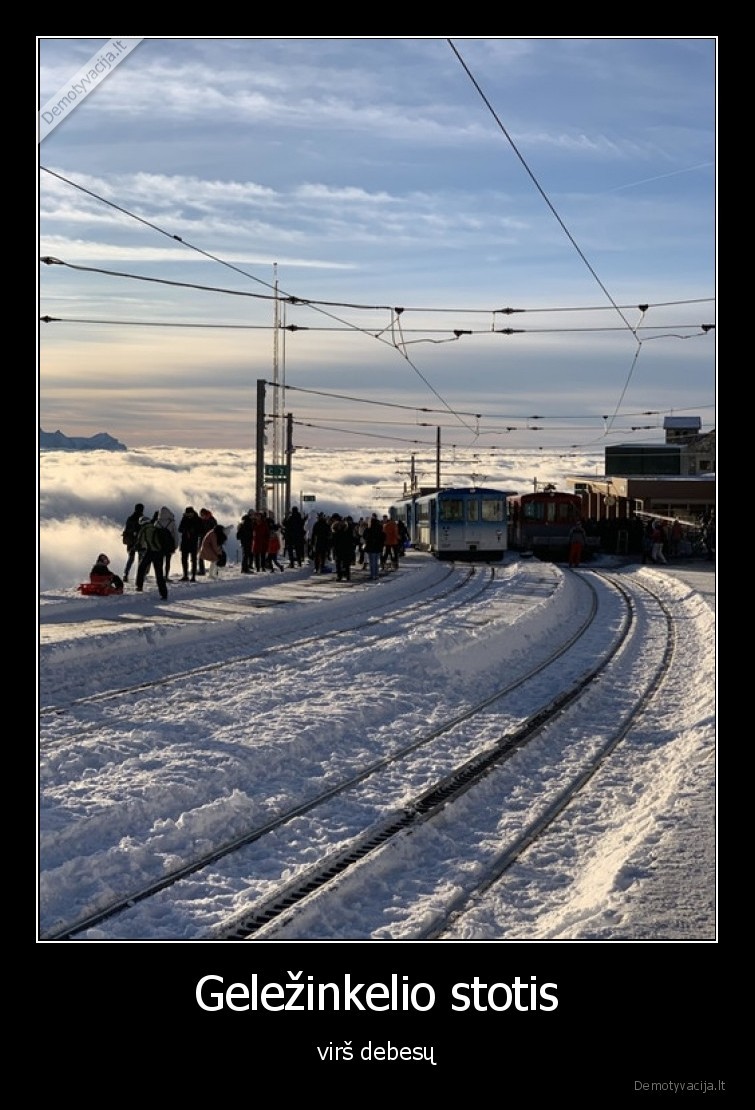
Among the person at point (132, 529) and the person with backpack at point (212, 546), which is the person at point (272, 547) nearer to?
the person with backpack at point (212, 546)

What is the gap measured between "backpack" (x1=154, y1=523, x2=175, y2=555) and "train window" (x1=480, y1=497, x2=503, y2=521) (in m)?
25.3

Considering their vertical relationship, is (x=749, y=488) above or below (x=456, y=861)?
above

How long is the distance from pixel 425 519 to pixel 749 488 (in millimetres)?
46524

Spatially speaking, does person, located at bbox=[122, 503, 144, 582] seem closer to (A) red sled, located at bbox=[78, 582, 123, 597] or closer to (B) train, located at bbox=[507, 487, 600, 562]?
(A) red sled, located at bbox=[78, 582, 123, 597]

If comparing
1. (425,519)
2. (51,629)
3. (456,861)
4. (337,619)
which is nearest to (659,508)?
(425,519)

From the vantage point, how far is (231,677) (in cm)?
1536

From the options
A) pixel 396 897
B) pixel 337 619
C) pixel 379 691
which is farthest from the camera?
pixel 337 619

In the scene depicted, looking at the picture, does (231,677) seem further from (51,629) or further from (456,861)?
(456,861)

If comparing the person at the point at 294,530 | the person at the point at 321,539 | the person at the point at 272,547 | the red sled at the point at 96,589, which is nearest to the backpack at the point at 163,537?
the red sled at the point at 96,589

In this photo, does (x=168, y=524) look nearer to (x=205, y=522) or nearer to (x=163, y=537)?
(x=163, y=537)

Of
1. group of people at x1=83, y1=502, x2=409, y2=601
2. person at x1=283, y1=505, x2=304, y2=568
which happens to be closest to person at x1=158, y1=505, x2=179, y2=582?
group of people at x1=83, y1=502, x2=409, y2=601

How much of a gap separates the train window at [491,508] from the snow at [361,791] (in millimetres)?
26976

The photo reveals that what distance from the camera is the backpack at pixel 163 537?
23.5 m

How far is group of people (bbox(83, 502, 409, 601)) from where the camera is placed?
24.1m
